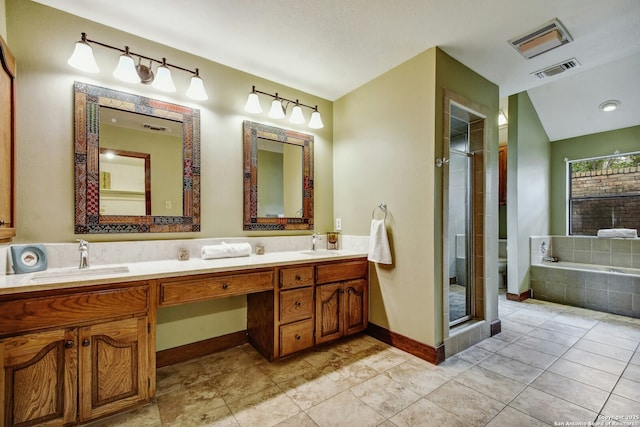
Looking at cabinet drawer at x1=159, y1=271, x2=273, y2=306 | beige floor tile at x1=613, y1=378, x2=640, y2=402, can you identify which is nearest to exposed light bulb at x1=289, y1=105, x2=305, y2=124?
cabinet drawer at x1=159, y1=271, x2=273, y2=306

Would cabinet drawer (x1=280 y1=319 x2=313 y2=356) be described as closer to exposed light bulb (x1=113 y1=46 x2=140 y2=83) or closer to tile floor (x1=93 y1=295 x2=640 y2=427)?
tile floor (x1=93 y1=295 x2=640 y2=427)

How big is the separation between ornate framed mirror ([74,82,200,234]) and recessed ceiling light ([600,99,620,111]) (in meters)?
5.02

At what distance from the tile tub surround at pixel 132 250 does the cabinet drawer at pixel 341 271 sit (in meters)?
0.22

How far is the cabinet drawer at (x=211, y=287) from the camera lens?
1.75 m

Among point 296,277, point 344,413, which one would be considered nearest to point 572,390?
point 344,413

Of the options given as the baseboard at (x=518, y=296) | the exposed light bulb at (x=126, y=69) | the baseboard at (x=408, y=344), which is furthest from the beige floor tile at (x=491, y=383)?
the exposed light bulb at (x=126, y=69)

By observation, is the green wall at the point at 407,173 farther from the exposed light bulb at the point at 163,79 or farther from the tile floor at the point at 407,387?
the exposed light bulb at the point at 163,79

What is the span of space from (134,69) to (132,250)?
4.31 feet

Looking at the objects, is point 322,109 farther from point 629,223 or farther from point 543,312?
point 629,223

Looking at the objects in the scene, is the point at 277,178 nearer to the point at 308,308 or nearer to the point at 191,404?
the point at 308,308

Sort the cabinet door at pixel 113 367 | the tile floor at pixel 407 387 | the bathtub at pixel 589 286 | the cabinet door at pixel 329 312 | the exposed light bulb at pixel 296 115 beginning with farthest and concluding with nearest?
the bathtub at pixel 589 286 < the exposed light bulb at pixel 296 115 < the cabinet door at pixel 329 312 < the tile floor at pixel 407 387 < the cabinet door at pixel 113 367

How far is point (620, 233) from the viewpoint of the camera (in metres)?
3.82

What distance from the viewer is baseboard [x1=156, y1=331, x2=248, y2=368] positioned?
2.18 m

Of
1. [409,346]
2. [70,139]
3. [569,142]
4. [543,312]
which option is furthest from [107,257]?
[569,142]
